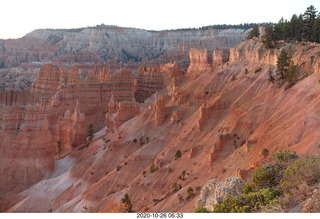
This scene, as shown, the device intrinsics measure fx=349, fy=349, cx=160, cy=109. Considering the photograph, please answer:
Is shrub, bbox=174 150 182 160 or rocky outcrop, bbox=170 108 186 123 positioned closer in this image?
shrub, bbox=174 150 182 160

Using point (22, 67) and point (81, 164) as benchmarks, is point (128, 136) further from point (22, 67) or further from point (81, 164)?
point (22, 67)

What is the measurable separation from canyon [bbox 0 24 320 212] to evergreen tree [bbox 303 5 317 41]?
543 cm

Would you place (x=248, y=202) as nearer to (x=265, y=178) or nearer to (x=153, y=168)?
(x=265, y=178)

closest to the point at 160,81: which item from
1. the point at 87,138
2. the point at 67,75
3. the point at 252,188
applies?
the point at 67,75

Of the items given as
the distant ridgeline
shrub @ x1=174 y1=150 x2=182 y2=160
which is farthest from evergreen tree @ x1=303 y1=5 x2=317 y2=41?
shrub @ x1=174 y1=150 x2=182 y2=160

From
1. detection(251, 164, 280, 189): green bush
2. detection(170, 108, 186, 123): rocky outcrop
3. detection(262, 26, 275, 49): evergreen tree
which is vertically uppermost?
detection(262, 26, 275, 49): evergreen tree

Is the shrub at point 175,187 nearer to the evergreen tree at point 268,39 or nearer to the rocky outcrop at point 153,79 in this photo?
the evergreen tree at point 268,39

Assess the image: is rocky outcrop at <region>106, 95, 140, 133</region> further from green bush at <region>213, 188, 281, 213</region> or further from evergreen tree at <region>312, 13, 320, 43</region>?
green bush at <region>213, 188, 281, 213</region>

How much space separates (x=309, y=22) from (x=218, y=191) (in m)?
35.5

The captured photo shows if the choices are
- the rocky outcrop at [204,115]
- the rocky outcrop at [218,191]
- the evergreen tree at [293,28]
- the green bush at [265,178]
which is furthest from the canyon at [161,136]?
the evergreen tree at [293,28]

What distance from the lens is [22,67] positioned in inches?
4641

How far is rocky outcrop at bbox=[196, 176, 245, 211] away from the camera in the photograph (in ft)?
38.5

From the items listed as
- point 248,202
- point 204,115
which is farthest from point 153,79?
point 248,202

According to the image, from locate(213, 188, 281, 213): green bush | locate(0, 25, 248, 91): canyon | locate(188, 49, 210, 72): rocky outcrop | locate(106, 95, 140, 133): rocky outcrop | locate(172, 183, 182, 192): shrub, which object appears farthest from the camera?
locate(0, 25, 248, 91): canyon
